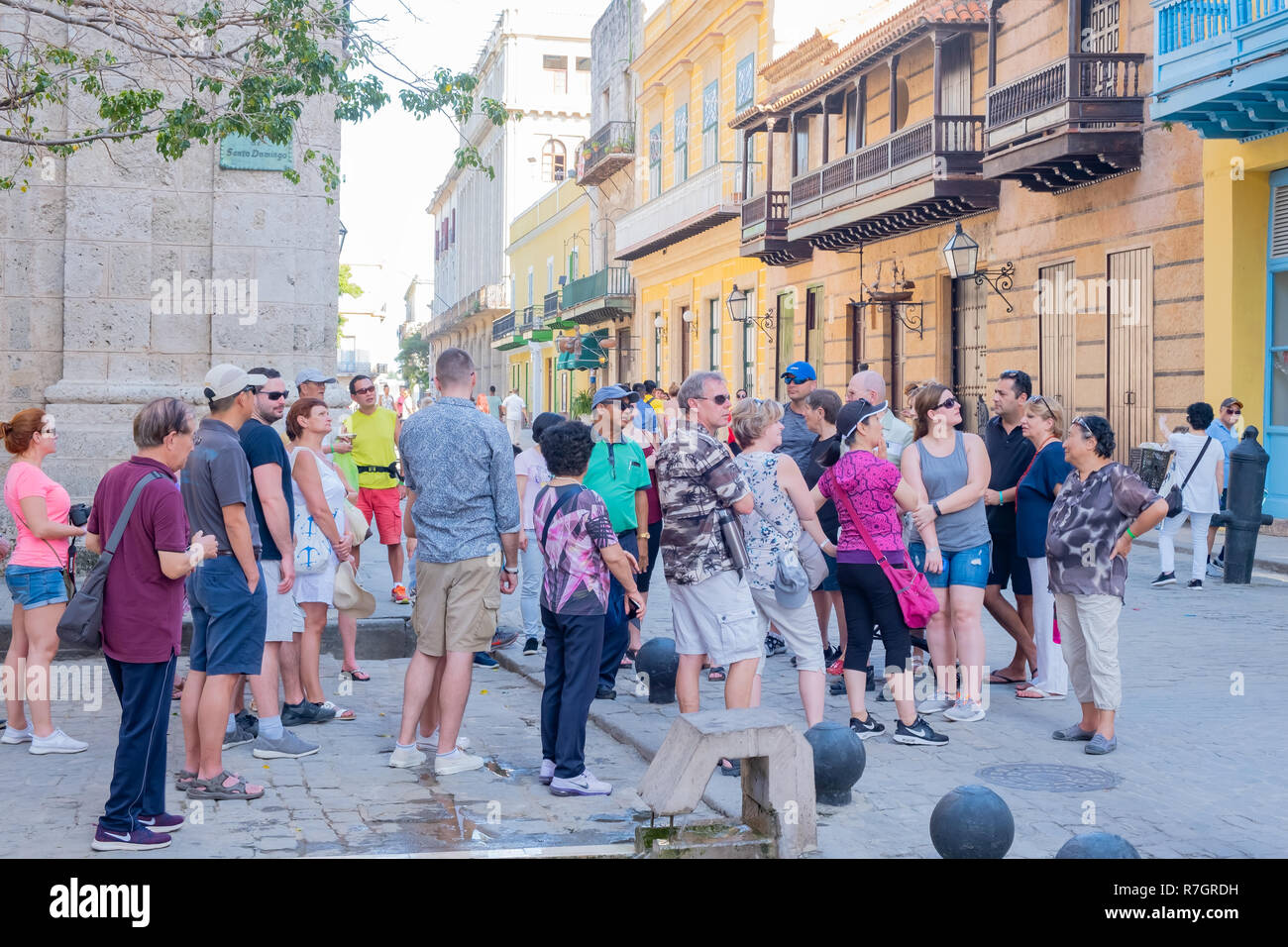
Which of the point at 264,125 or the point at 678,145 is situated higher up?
the point at 678,145

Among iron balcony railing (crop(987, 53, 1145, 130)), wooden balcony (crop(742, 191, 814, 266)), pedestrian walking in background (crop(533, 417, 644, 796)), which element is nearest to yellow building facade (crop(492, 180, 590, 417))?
wooden balcony (crop(742, 191, 814, 266))

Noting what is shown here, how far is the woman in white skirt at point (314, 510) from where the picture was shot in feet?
22.8

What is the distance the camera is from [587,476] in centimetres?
805

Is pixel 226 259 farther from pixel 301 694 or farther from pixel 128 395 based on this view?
pixel 301 694

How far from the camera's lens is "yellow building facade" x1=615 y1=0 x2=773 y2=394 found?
28469 millimetres

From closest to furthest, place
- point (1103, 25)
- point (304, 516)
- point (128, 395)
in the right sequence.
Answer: point (304, 516)
point (128, 395)
point (1103, 25)

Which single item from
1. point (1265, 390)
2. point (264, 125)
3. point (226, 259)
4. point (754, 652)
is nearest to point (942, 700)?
point (754, 652)

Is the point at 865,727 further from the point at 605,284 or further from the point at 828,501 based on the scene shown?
the point at 605,284

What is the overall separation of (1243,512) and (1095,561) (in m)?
6.52

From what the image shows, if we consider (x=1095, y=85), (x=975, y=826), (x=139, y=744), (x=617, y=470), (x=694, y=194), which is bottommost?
(x=975, y=826)

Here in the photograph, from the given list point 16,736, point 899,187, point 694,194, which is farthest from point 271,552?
point 694,194

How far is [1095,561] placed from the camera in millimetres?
6352

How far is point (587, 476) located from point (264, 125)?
9.48ft
